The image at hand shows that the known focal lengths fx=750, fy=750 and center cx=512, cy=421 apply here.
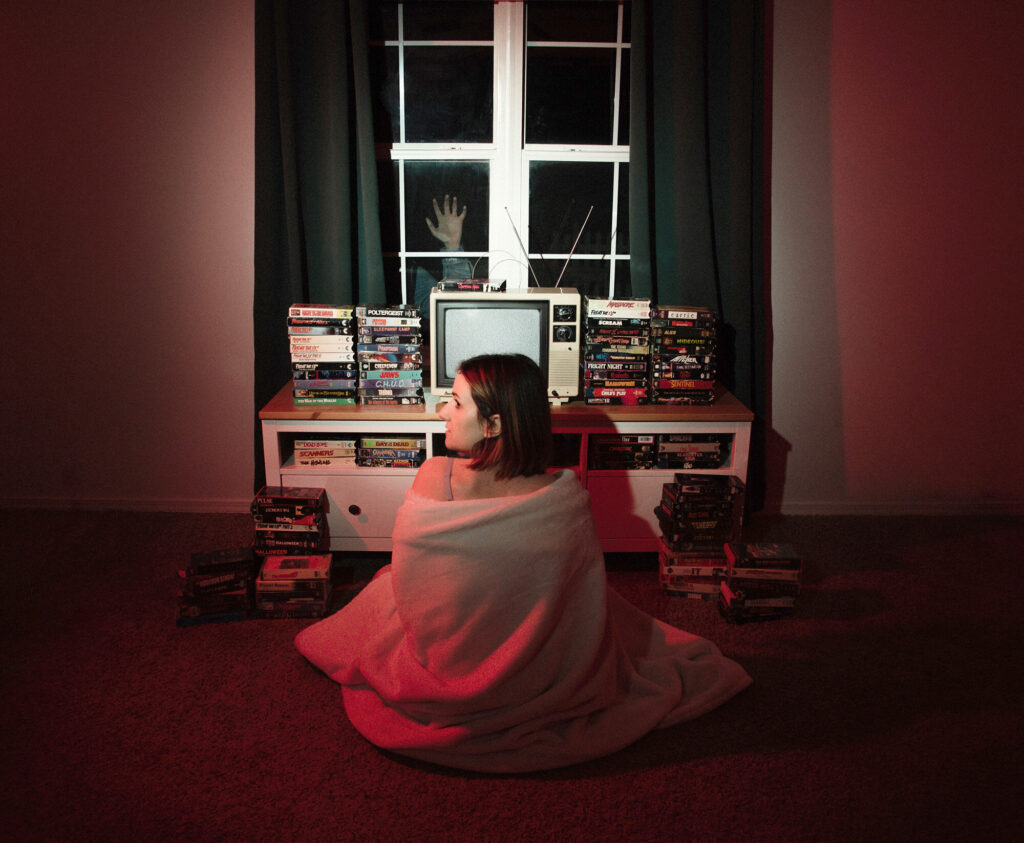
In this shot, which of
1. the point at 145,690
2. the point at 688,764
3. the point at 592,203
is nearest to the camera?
the point at 688,764

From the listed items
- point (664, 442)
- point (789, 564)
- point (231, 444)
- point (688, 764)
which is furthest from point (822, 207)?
point (231, 444)

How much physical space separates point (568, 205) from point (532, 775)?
2216mm

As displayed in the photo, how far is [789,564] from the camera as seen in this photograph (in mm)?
2443

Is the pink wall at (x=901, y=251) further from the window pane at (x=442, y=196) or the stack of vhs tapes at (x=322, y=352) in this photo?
the stack of vhs tapes at (x=322, y=352)

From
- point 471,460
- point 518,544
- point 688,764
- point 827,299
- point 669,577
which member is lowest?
point 688,764

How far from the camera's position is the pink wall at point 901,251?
2855 mm

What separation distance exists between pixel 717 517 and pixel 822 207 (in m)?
1.35

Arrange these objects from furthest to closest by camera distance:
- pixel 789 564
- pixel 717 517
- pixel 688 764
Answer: pixel 717 517, pixel 789 564, pixel 688 764

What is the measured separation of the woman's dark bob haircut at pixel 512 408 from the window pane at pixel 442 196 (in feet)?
4.80

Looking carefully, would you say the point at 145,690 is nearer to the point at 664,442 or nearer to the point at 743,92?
the point at 664,442

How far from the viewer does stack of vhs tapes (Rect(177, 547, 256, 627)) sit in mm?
2404

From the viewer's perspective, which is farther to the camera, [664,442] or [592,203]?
[592,203]

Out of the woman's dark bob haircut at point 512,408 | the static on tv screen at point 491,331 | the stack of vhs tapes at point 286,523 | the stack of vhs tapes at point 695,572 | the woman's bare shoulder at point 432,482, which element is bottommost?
the stack of vhs tapes at point 695,572

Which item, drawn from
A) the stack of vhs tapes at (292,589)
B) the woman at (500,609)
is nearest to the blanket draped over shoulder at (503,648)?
the woman at (500,609)
